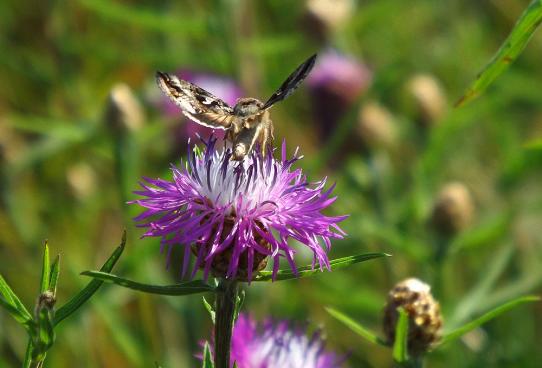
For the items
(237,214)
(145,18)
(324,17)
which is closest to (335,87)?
(324,17)

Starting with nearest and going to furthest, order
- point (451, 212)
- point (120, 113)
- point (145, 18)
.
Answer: point (451, 212) < point (120, 113) < point (145, 18)

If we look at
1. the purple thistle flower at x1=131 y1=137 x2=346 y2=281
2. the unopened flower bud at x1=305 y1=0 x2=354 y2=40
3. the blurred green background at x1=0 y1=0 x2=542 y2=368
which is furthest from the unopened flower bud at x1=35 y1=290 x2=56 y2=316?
the unopened flower bud at x1=305 y1=0 x2=354 y2=40

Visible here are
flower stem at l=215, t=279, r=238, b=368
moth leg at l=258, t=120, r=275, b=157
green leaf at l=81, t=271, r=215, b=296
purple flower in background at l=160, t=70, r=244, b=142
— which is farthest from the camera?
purple flower in background at l=160, t=70, r=244, b=142

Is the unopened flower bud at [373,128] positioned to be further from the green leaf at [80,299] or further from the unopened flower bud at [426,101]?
the green leaf at [80,299]

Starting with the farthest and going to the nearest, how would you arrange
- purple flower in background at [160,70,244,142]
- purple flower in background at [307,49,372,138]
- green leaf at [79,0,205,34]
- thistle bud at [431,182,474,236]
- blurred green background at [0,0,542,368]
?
purple flower in background at [307,49,372,138], purple flower in background at [160,70,244,142], green leaf at [79,0,205,34], blurred green background at [0,0,542,368], thistle bud at [431,182,474,236]

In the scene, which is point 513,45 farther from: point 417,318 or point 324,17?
point 324,17

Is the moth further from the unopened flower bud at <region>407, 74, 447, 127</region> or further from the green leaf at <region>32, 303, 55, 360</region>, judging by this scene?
the unopened flower bud at <region>407, 74, 447, 127</region>

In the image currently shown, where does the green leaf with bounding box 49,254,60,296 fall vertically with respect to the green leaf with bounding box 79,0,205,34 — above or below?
below

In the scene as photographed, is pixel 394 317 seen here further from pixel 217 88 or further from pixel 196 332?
pixel 217 88

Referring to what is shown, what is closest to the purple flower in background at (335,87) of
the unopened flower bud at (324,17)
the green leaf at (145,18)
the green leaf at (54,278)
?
the unopened flower bud at (324,17)
